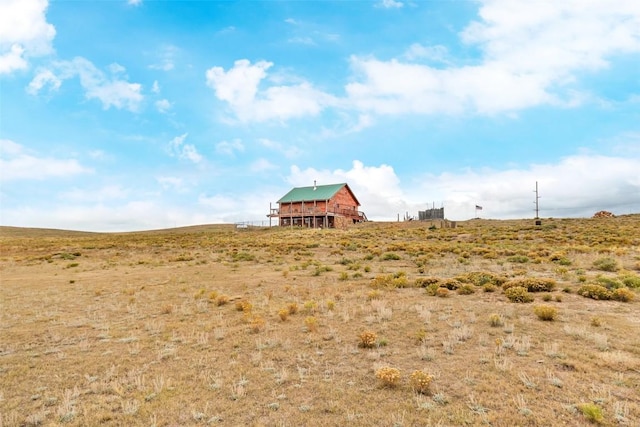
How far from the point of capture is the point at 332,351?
9.53 metres

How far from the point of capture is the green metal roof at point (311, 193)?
202 feet

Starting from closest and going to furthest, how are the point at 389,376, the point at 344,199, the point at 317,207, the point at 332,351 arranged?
the point at 389,376 < the point at 332,351 < the point at 317,207 < the point at 344,199

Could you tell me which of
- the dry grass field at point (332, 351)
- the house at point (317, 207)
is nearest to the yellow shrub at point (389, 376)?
the dry grass field at point (332, 351)

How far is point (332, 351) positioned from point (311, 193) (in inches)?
2156

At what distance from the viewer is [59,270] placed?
28.4 meters

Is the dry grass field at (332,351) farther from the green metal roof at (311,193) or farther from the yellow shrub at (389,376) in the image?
the green metal roof at (311,193)

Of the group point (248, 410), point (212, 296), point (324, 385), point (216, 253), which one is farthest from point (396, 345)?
point (216, 253)

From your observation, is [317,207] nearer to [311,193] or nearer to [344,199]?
[311,193]

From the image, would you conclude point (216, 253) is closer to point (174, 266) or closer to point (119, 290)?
point (174, 266)

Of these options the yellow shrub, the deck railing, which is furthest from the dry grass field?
the deck railing

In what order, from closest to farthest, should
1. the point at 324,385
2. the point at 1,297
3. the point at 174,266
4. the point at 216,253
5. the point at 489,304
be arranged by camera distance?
the point at 324,385
the point at 489,304
the point at 1,297
the point at 174,266
the point at 216,253

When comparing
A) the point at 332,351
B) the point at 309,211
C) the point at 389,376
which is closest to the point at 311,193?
the point at 309,211

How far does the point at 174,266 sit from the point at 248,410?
23275 mm

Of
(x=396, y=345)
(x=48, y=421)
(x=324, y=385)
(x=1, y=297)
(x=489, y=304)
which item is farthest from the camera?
(x=1, y=297)
